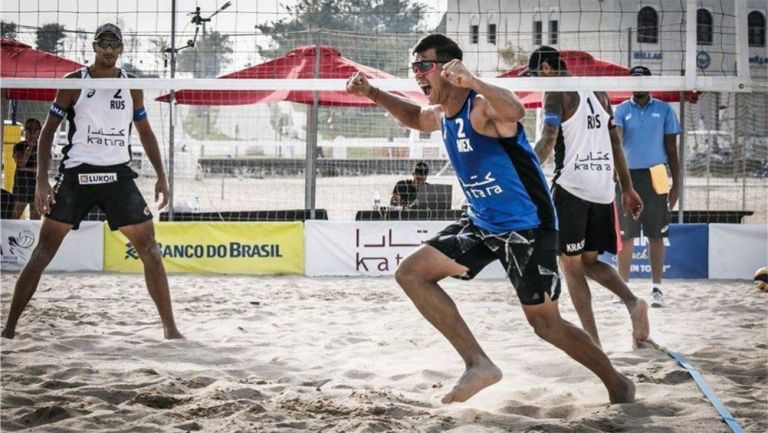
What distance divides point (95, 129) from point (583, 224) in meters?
2.97

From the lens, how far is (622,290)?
16.9 feet

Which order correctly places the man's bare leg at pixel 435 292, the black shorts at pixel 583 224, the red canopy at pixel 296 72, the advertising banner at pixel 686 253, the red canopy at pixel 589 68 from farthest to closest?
the red canopy at pixel 296 72 → the red canopy at pixel 589 68 → the advertising banner at pixel 686 253 → the black shorts at pixel 583 224 → the man's bare leg at pixel 435 292

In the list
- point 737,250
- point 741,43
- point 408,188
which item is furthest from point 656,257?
point 408,188

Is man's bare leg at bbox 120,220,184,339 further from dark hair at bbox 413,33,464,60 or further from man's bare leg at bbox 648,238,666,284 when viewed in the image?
man's bare leg at bbox 648,238,666,284

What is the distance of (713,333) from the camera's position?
19.4 ft

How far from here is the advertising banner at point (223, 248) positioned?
32.7 ft

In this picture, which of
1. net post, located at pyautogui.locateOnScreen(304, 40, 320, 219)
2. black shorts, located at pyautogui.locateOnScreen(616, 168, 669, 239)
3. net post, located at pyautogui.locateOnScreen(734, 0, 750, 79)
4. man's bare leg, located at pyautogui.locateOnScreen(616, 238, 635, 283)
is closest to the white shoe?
man's bare leg, located at pyautogui.locateOnScreen(616, 238, 635, 283)

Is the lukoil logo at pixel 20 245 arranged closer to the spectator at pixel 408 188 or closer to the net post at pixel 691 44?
the spectator at pixel 408 188

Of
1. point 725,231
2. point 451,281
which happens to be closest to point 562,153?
point 451,281

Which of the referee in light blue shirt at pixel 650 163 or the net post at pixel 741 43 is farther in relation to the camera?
the referee in light blue shirt at pixel 650 163

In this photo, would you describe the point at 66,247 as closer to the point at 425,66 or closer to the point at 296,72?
the point at 296,72

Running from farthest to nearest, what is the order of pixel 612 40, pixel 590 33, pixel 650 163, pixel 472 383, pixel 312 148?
pixel 590 33, pixel 612 40, pixel 312 148, pixel 650 163, pixel 472 383

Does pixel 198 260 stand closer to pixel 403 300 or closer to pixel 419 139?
pixel 403 300

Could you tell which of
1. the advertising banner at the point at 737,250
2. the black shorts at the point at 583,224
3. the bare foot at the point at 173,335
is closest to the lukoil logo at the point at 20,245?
the bare foot at the point at 173,335
